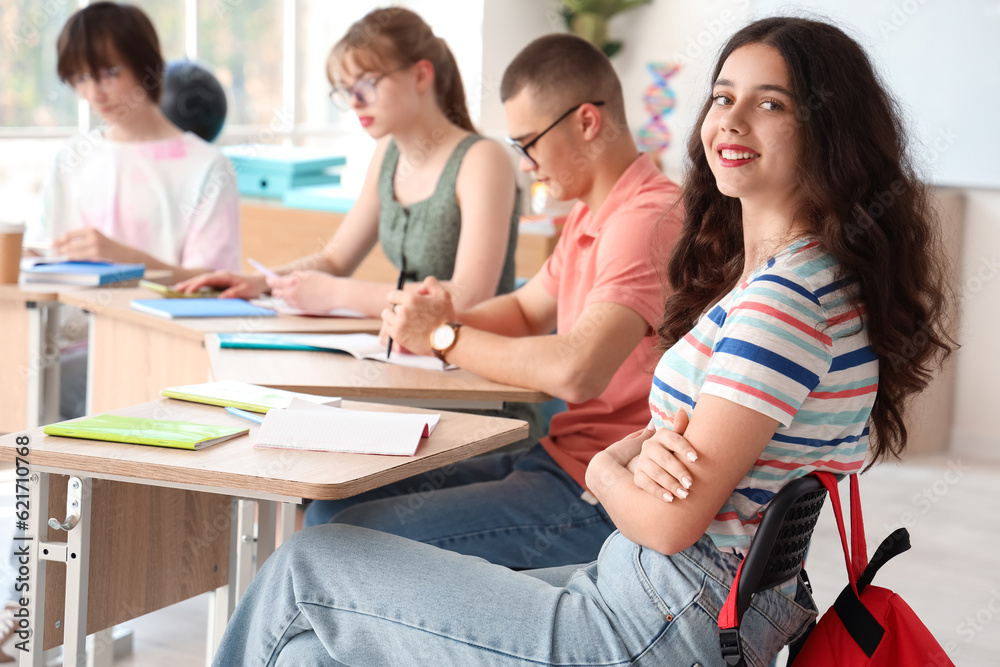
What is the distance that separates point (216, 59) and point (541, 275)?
3.62m

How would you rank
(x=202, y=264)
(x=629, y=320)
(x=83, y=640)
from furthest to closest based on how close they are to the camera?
(x=202, y=264), (x=629, y=320), (x=83, y=640)

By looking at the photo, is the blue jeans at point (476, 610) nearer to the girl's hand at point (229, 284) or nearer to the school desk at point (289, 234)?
the girl's hand at point (229, 284)

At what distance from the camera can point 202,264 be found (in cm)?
303

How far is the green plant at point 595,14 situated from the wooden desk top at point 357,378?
3723mm

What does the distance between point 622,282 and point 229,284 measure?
1152mm

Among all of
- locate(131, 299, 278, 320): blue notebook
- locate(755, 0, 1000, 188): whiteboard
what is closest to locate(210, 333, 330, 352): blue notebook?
locate(131, 299, 278, 320): blue notebook

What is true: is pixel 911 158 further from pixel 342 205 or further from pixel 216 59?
pixel 216 59

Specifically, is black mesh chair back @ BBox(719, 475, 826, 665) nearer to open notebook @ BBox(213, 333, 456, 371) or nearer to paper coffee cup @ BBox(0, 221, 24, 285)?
open notebook @ BBox(213, 333, 456, 371)

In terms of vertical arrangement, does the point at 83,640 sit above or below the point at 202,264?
below

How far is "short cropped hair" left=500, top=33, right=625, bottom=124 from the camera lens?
1993 millimetres

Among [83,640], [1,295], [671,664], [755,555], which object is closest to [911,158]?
[755,555]
